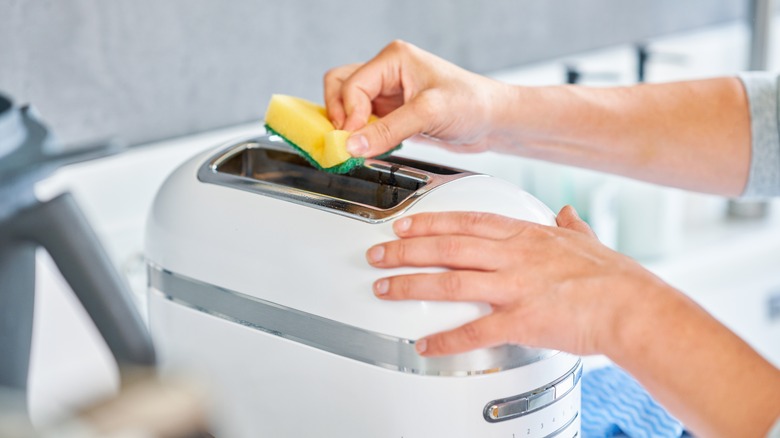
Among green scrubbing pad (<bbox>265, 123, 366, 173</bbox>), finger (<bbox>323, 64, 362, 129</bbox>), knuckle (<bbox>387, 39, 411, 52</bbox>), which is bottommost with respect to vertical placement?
green scrubbing pad (<bbox>265, 123, 366, 173</bbox>)

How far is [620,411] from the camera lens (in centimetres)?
78

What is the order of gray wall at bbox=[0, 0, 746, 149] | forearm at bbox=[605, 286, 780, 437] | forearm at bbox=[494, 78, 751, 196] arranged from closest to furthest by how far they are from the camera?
forearm at bbox=[605, 286, 780, 437]
forearm at bbox=[494, 78, 751, 196]
gray wall at bbox=[0, 0, 746, 149]

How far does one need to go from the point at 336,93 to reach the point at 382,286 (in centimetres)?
27

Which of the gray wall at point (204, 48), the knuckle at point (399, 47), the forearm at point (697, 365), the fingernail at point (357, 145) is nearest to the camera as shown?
the forearm at point (697, 365)

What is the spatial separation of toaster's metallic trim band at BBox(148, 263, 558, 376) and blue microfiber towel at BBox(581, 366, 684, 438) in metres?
0.18

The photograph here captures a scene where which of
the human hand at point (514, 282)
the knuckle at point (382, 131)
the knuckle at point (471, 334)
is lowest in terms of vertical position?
the knuckle at point (471, 334)

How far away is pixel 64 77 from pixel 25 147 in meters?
0.65

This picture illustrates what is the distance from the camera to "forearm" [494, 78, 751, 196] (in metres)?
0.91

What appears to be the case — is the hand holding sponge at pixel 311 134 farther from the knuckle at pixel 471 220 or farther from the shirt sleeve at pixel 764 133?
the shirt sleeve at pixel 764 133

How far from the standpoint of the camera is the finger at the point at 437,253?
0.58 m

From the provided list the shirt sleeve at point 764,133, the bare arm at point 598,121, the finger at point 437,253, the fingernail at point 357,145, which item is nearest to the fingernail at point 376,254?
the finger at point 437,253

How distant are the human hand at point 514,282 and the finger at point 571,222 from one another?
0.04 metres

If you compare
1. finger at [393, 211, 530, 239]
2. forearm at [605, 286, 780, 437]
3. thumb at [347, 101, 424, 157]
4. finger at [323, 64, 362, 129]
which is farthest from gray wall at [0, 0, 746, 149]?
forearm at [605, 286, 780, 437]

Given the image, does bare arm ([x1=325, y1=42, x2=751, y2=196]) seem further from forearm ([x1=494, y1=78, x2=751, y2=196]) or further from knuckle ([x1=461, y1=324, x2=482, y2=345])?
knuckle ([x1=461, y1=324, x2=482, y2=345])
